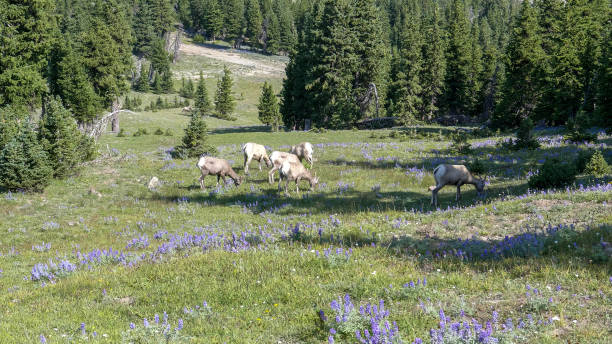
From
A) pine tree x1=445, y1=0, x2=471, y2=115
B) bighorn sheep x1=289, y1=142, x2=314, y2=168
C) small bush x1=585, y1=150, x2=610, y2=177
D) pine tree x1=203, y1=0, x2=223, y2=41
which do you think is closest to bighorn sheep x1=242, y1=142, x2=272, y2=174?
bighorn sheep x1=289, y1=142, x2=314, y2=168

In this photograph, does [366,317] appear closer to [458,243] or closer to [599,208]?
[458,243]

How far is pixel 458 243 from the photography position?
8984mm

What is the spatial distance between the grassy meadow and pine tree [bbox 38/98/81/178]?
13.1 ft

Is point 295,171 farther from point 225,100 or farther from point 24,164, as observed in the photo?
point 225,100

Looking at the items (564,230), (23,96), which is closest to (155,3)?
(23,96)

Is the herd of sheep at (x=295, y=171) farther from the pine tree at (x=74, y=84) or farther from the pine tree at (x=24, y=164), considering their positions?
the pine tree at (x=74, y=84)

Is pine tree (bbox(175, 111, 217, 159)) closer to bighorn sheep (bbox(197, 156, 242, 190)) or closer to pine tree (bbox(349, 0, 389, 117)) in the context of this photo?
bighorn sheep (bbox(197, 156, 242, 190))

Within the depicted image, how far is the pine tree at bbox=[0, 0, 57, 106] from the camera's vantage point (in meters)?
31.5

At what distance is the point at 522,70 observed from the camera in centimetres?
4503

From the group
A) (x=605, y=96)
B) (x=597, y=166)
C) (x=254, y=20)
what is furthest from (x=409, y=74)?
(x=254, y=20)

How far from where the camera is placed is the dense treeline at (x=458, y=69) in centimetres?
4091

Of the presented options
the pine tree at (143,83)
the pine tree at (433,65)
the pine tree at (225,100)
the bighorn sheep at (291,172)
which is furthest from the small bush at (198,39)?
the bighorn sheep at (291,172)

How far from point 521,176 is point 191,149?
2299 cm

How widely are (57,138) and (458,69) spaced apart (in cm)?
6684
